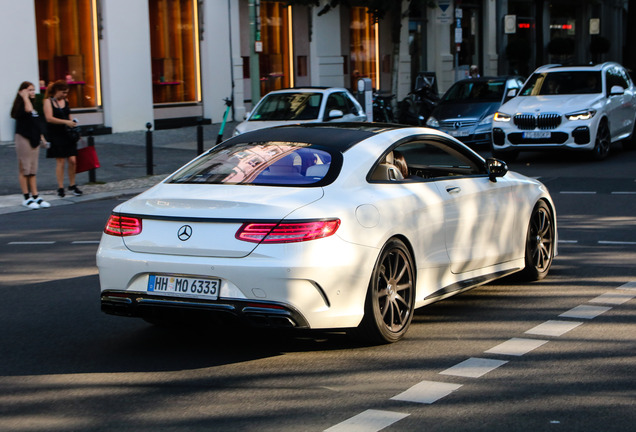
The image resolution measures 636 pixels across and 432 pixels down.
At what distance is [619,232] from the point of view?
452 inches

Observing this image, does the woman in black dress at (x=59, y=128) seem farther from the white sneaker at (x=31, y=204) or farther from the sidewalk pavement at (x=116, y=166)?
the white sneaker at (x=31, y=204)

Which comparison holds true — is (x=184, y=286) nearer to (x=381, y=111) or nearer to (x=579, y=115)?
(x=579, y=115)

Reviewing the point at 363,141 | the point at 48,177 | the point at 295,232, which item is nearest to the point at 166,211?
the point at 295,232

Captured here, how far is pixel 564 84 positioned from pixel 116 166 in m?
8.84

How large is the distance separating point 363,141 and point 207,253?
1515mm

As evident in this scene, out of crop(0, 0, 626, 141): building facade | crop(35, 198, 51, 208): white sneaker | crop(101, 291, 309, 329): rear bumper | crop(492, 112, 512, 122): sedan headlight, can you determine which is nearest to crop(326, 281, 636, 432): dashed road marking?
crop(101, 291, 309, 329): rear bumper

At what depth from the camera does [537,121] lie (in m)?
19.3

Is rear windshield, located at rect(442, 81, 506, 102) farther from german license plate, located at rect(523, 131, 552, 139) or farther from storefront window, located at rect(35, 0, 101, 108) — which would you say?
storefront window, located at rect(35, 0, 101, 108)

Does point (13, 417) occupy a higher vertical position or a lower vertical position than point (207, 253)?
lower

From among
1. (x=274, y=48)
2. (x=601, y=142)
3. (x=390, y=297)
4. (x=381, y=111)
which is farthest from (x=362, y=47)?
(x=390, y=297)

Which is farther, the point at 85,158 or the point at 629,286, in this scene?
the point at 85,158

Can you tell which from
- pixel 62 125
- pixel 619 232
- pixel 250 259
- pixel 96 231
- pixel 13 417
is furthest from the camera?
pixel 62 125

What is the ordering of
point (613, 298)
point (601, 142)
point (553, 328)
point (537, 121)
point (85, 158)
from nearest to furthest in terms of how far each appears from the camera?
point (553, 328) → point (613, 298) → point (85, 158) → point (537, 121) → point (601, 142)

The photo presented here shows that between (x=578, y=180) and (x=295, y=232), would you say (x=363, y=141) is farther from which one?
(x=578, y=180)
